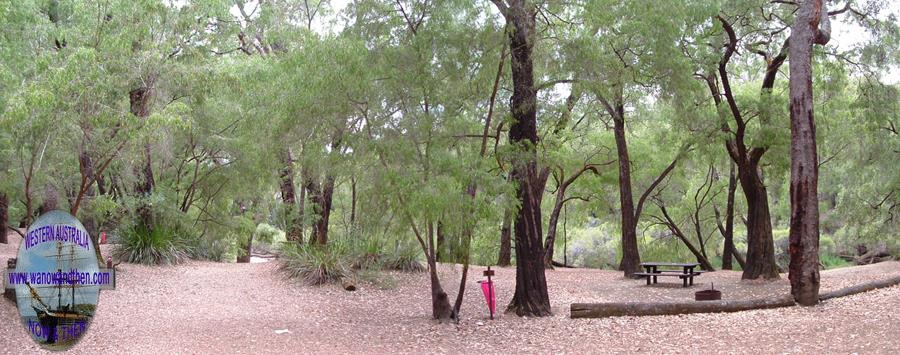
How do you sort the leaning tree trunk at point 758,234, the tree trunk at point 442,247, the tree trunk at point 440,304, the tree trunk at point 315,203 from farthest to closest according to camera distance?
the tree trunk at point 315,203, the leaning tree trunk at point 758,234, the tree trunk at point 440,304, the tree trunk at point 442,247

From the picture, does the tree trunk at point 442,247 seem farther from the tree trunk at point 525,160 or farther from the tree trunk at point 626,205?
the tree trunk at point 626,205

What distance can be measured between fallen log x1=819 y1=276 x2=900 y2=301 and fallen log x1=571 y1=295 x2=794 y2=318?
2.55ft

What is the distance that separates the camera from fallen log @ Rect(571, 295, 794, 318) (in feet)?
35.8

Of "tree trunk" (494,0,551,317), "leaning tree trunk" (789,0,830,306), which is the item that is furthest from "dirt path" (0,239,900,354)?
"leaning tree trunk" (789,0,830,306)

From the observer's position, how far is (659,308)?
35.9 ft

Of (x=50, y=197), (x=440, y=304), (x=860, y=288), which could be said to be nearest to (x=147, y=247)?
(x=50, y=197)

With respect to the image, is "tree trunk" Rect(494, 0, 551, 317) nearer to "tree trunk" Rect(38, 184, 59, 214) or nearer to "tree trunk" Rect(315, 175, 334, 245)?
"tree trunk" Rect(315, 175, 334, 245)

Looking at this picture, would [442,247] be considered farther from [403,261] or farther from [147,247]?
[147,247]

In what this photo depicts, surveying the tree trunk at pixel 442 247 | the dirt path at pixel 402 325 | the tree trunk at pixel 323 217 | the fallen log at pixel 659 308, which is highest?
the tree trunk at pixel 323 217

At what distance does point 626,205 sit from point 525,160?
7505 millimetres

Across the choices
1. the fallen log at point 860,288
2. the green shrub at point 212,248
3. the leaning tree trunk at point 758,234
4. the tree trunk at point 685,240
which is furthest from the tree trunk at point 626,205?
the green shrub at point 212,248

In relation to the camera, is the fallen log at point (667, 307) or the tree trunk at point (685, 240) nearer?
the fallen log at point (667, 307)

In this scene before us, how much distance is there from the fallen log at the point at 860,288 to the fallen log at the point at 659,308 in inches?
30.6

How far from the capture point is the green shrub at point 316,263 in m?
13.8
